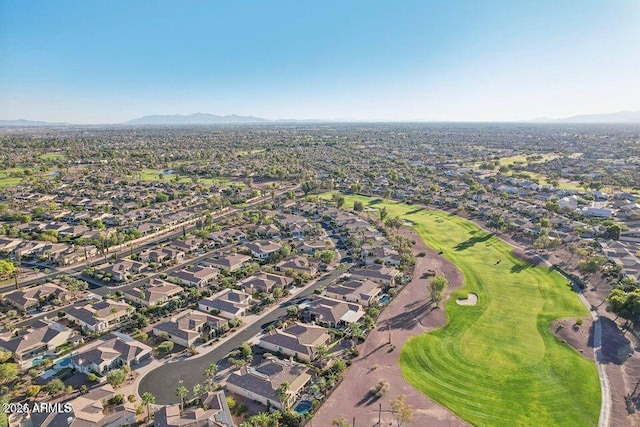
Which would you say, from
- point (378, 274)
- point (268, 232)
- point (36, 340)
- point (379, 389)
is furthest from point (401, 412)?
point (268, 232)

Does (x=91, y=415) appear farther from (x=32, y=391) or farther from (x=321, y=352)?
(x=321, y=352)

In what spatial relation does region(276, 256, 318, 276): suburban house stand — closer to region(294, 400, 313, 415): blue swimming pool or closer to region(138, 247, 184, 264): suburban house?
region(138, 247, 184, 264): suburban house

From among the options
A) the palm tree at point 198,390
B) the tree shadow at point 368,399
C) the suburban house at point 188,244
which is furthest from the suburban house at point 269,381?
the suburban house at point 188,244

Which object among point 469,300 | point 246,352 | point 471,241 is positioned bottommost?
point 469,300

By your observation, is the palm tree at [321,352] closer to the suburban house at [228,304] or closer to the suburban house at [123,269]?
the suburban house at [228,304]

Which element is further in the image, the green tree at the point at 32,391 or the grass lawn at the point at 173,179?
the grass lawn at the point at 173,179

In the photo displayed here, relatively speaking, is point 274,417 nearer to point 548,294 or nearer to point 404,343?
point 404,343

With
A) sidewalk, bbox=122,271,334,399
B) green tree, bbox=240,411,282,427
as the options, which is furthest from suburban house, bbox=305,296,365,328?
green tree, bbox=240,411,282,427
